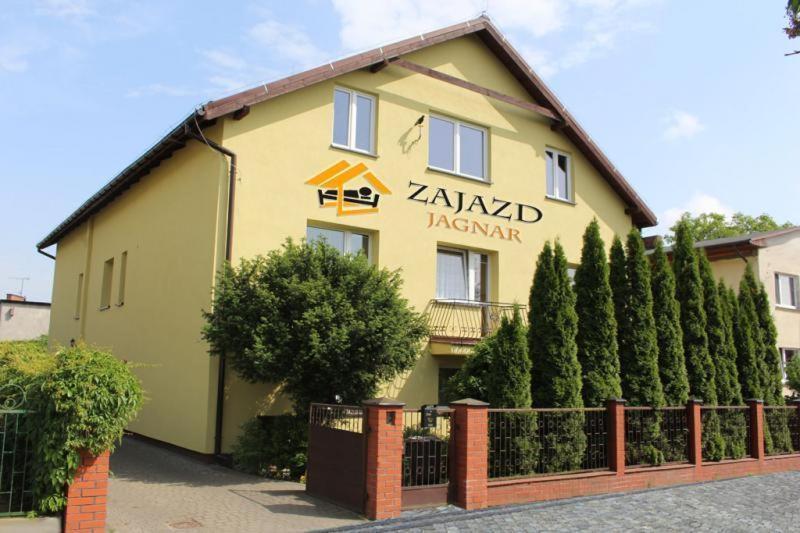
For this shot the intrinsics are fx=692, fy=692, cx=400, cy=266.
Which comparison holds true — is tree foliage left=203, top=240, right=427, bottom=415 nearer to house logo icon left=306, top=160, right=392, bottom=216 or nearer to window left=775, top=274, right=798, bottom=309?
house logo icon left=306, top=160, right=392, bottom=216

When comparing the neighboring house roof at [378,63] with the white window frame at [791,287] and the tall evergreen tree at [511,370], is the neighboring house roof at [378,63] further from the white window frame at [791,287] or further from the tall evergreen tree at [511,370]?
the white window frame at [791,287]

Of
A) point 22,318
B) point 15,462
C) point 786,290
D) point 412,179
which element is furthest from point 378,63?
point 22,318

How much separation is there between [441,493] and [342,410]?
1721 mm

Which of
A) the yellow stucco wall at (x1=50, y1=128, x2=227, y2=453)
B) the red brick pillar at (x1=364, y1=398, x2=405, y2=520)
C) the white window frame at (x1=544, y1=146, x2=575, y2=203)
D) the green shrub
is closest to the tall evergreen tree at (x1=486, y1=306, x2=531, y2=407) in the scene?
the red brick pillar at (x1=364, y1=398, x2=405, y2=520)

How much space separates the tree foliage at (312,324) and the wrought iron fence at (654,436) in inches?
156

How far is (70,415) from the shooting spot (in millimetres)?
6539

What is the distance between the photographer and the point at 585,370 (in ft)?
37.8

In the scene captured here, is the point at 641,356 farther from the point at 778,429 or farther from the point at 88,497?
the point at 88,497

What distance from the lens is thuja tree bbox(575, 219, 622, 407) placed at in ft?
37.4

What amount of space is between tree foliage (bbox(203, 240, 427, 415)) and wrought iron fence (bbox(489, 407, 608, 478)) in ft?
7.27

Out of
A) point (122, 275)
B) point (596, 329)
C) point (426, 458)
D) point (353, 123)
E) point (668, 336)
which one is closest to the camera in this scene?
point (426, 458)

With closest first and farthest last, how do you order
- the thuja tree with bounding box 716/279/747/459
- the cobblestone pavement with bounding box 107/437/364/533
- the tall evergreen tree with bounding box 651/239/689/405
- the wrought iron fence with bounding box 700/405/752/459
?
1. the cobblestone pavement with bounding box 107/437/364/533
2. the tall evergreen tree with bounding box 651/239/689/405
3. the wrought iron fence with bounding box 700/405/752/459
4. the thuja tree with bounding box 716/279/747/459

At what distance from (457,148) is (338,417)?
8.53 m

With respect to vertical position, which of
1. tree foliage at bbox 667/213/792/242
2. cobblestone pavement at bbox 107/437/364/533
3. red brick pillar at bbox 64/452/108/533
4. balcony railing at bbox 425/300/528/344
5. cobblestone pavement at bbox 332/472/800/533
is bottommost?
cobblestone pavement at bbox 332/472/800/533
